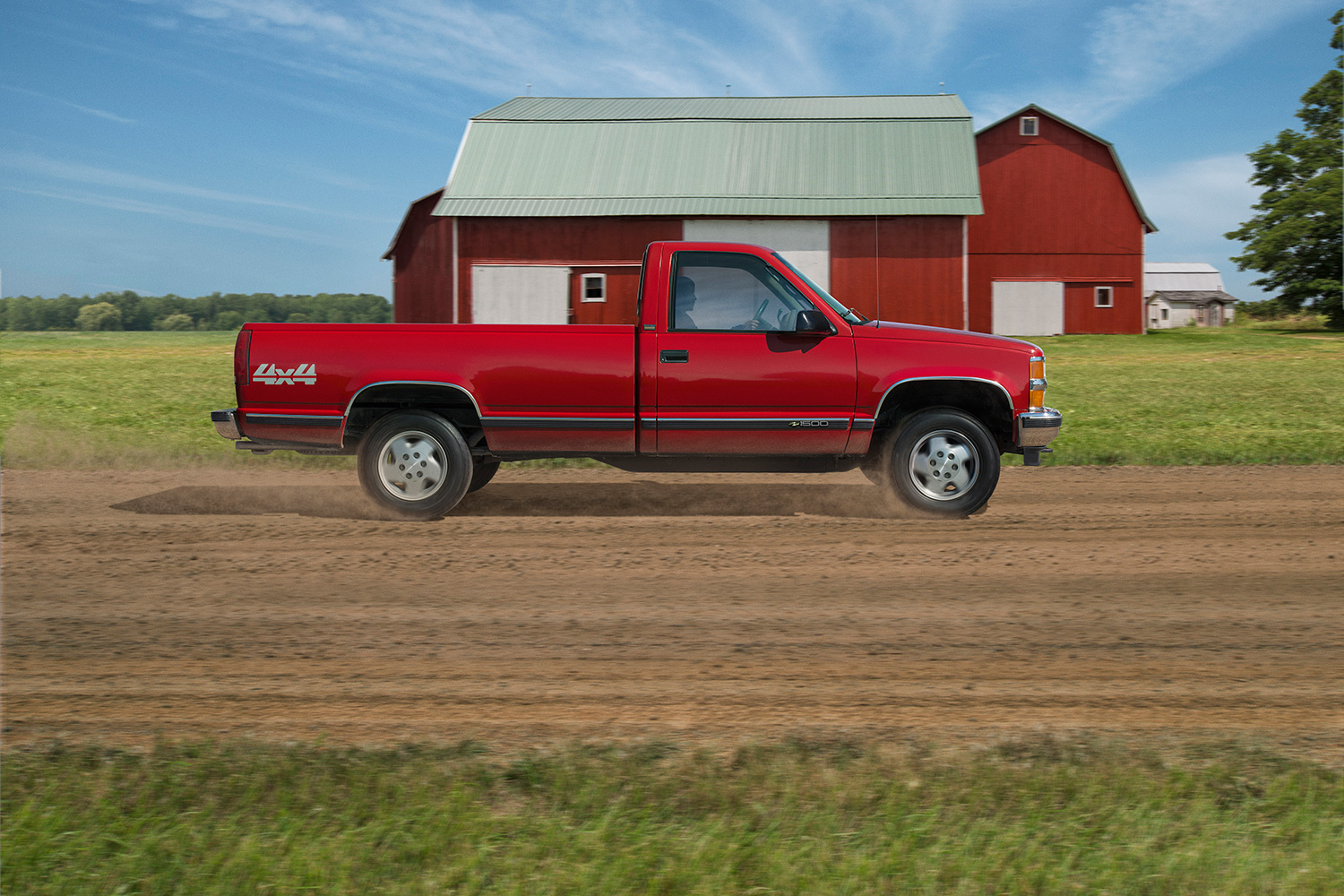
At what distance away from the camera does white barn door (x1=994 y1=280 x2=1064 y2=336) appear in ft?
128

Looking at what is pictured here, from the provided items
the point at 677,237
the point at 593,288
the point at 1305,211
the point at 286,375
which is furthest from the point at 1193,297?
the point at 286,375

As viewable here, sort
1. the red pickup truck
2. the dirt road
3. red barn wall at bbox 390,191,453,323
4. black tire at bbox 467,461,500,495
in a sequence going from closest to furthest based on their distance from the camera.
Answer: the dirt road, the red pickup truck, black tire at bbox 467,461,500,495, red barn wall at bbox 390,191,453,323

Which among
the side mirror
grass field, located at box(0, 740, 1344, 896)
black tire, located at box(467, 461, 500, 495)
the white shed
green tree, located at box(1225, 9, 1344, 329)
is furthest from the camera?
the white shed

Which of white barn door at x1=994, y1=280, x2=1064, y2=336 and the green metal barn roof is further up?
the green metal barn roof

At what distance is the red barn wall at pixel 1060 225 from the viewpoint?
38875 mm

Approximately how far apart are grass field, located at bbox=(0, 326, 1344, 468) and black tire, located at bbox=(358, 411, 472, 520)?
12.2ft

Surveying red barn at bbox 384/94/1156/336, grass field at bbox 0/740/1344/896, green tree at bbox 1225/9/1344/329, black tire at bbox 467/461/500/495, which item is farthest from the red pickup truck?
green tree at bbox 1225/9/1344/329

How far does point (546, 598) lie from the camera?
519 cm

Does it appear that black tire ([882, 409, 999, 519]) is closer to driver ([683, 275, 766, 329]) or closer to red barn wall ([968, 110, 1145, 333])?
driver ([683, 275, 766, 329])

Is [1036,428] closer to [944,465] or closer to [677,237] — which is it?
[944,465]

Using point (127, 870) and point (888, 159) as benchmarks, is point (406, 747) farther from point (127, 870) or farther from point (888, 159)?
point (888, 159)

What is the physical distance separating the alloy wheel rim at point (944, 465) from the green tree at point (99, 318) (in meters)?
71.6

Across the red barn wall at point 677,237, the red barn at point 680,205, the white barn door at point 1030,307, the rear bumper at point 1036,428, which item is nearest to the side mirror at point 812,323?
the rear bumper at point 1036,428

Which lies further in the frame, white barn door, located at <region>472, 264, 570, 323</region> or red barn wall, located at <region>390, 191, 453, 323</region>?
red barn wall, located at <region>390, 191, 453, 323</region>
